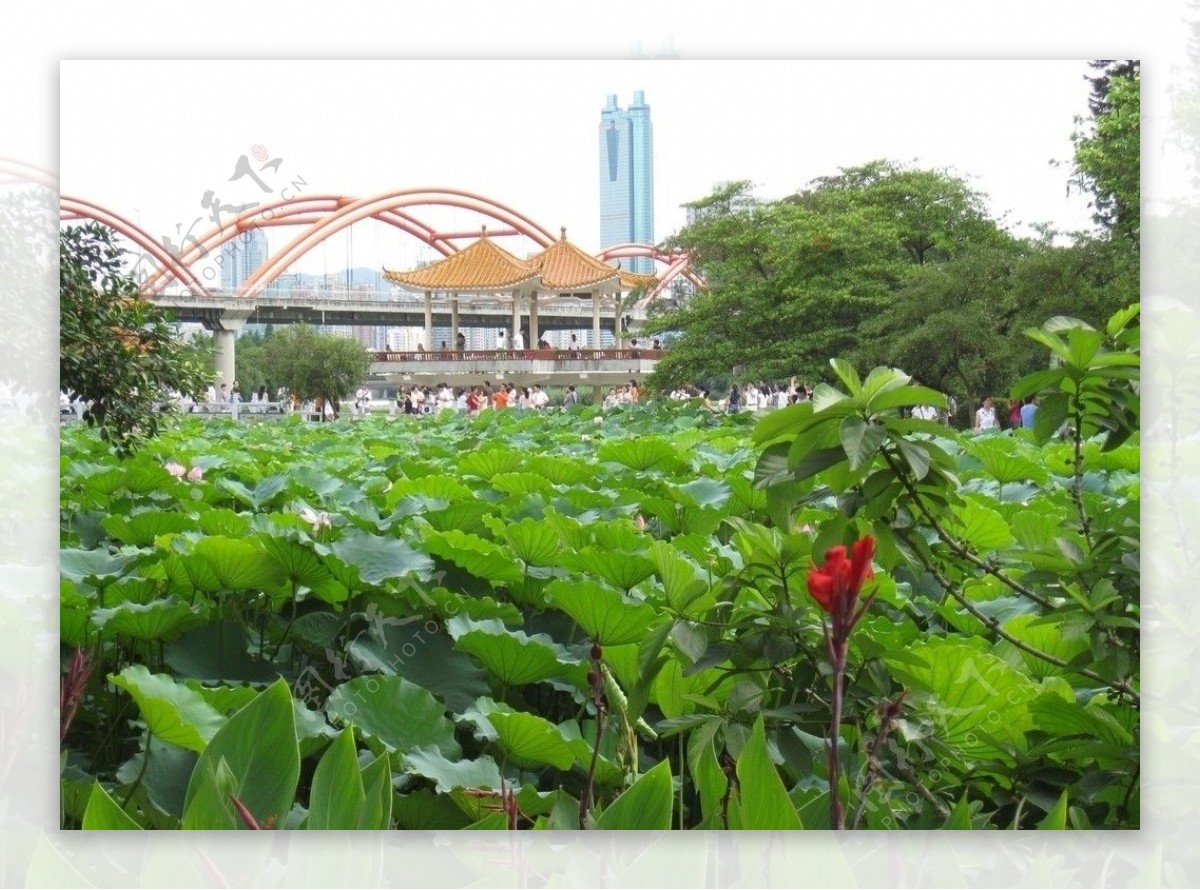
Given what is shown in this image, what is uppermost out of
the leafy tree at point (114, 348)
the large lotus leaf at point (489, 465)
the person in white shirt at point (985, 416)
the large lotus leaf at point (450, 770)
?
the leafy tree at point (114, 348)

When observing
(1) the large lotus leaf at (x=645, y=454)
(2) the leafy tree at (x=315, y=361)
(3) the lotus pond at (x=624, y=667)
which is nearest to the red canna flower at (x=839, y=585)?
(3) the lotus pond at (x=624, y=667)

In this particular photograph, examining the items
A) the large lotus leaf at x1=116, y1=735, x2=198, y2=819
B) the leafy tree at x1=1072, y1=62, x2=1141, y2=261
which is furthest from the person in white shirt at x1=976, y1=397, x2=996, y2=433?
the large lotus leaf at x1=116, y1=735, x2=198, y2=819

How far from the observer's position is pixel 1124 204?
5.04ft

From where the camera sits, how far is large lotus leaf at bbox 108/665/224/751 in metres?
1.01

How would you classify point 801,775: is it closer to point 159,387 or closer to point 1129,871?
point 1129,871

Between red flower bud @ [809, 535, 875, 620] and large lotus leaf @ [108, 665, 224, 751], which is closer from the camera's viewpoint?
red flower bud @ [809, 535, 875, 620]

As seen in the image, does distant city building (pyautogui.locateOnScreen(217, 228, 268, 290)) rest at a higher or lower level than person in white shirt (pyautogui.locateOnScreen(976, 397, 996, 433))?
higher

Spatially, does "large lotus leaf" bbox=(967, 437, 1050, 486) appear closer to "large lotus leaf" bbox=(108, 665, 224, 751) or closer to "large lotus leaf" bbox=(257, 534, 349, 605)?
"large lotus leaf" bbox=(257, 534, 349, 605)

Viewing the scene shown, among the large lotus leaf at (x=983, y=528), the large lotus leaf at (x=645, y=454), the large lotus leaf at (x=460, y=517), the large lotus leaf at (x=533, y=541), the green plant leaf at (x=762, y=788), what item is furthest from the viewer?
the large lotus leaf at (x=645, y=454)

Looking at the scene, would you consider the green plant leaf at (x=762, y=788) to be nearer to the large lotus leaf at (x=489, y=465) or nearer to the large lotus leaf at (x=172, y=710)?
the large lotus leaf at (x=172, y=710)

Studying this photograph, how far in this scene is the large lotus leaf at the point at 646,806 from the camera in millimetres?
959

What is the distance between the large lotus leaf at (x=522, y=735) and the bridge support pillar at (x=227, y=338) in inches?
41.3

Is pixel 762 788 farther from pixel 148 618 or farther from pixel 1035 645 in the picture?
pixel 148 618

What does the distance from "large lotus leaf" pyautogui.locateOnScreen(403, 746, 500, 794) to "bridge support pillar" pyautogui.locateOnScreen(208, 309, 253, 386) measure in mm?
1062
